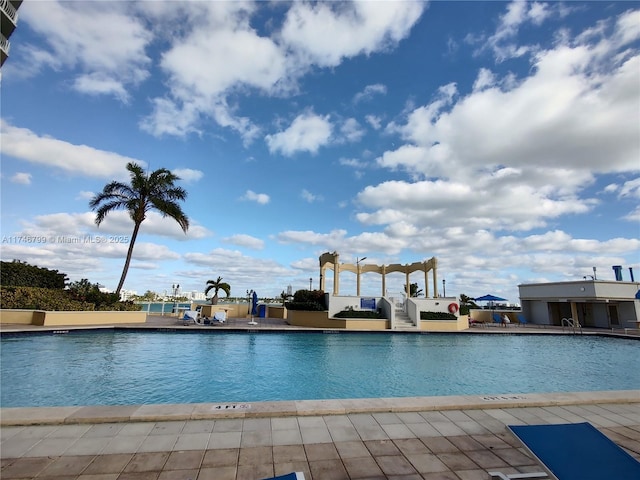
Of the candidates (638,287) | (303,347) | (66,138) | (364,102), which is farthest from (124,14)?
(638,287)

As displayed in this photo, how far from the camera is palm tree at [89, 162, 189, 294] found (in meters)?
19.1

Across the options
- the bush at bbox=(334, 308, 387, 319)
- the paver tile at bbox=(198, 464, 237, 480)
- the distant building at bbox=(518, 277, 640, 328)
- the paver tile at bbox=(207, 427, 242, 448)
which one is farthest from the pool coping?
the distant building at bbox=(518, 277, 640, 328)

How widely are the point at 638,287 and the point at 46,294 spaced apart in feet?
122

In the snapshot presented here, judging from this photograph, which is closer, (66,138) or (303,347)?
(66,138)

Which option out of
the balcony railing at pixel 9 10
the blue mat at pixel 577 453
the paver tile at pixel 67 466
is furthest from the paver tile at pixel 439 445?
the balcony railing at pixel 9 10

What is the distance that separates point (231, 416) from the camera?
4141 millimetres

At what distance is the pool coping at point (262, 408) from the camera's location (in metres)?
3.93

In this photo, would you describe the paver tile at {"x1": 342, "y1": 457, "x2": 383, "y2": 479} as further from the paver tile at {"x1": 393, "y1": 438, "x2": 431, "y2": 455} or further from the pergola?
the pergola

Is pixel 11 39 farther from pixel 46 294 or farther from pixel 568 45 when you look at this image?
pixel 568 45

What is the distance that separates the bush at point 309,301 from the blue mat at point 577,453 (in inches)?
667

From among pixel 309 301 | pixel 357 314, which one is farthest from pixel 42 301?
pixel 357 314

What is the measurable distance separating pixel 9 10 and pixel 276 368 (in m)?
12.5

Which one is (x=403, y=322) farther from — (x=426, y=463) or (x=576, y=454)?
(x=576, y=454)

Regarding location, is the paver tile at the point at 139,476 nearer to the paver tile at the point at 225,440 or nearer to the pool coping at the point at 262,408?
the paver tile at the point at 225,440
